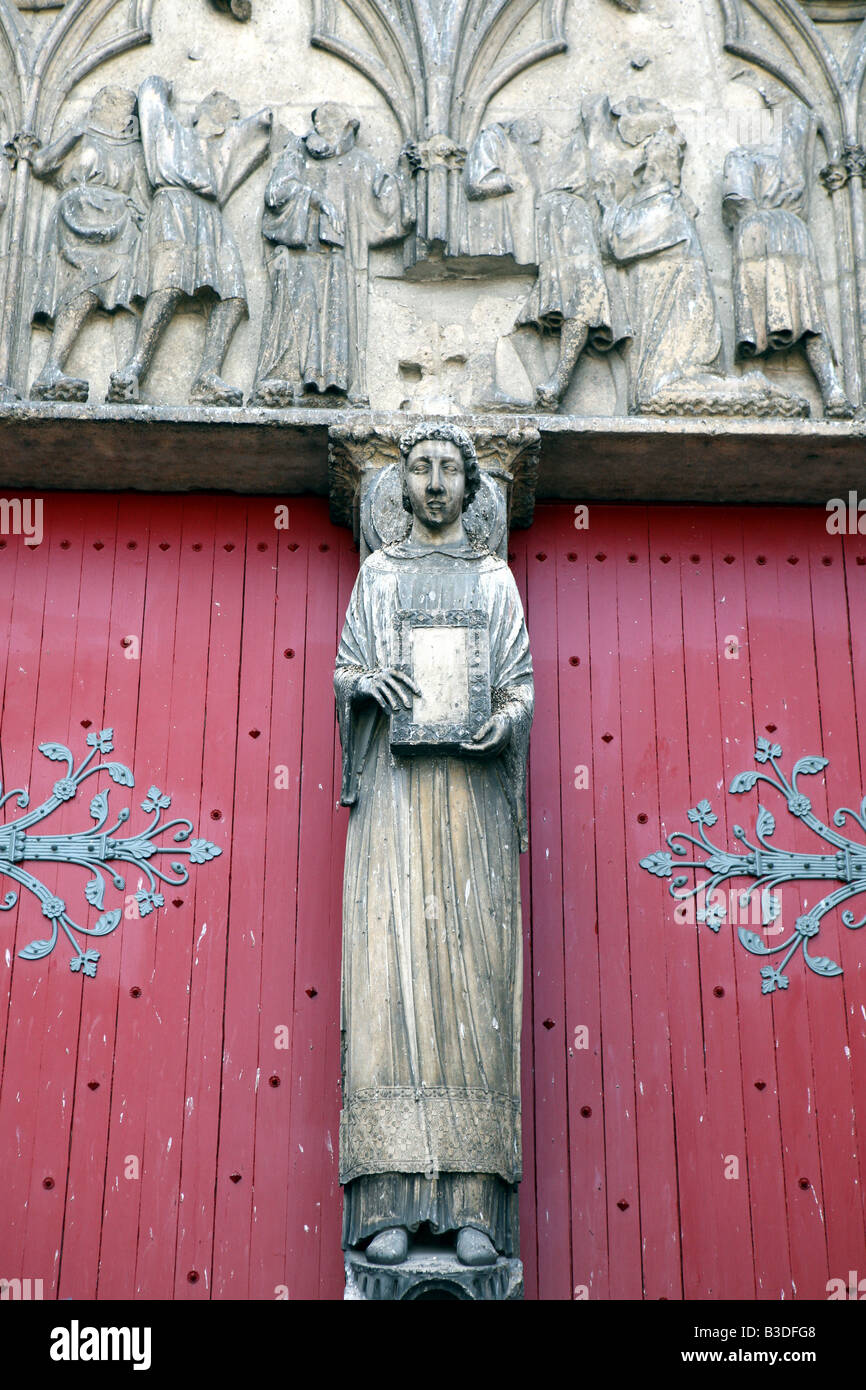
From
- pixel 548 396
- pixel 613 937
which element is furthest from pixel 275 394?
pixel 613 937

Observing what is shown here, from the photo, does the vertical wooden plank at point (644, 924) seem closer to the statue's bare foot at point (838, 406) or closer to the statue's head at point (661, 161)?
the statue's bare foot at point (838, 406)

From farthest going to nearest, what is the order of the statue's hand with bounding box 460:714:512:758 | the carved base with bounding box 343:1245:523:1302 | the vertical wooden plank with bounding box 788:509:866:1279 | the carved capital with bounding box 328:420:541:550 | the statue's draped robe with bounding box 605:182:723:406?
the statue's draped robe with bounding box 605:182:723:406 → the carved capital with bounding box 328:420:541:550 → the vertical wooden plank with bounding box 788:509:866:1279 → the statue's hand with bounding box 460:714:512:758 → the carved base with bounding box 343:1245:523:1302

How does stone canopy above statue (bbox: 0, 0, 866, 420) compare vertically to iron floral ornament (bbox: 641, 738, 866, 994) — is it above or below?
above

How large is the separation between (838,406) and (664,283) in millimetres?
843

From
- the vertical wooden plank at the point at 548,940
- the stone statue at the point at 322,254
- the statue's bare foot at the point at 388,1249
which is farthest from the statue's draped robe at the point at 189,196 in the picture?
the statue's bare foot at the point at 388,1249

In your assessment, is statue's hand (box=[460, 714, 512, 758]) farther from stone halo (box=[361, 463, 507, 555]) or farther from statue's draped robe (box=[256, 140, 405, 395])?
statue's draped robe (box=[256, 140, 405, 395])

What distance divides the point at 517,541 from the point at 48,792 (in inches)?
82.1

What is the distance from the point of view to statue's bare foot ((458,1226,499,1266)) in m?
4.89

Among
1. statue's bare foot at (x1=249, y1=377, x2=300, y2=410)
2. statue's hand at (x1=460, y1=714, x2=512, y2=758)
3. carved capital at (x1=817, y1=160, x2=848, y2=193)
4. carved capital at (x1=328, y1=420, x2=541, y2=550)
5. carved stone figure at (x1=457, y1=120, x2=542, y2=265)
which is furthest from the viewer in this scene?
carved capital at (x1=817, y1=160, x2=848, y2=193)

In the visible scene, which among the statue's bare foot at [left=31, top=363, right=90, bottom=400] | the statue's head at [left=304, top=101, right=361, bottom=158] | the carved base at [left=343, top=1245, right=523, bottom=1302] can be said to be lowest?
the carved base at [left=343, top=1245, right=523, bottom=1302]

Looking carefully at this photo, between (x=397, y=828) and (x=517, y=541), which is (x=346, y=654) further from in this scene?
(x=517, y=541)

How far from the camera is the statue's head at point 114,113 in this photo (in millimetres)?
6730

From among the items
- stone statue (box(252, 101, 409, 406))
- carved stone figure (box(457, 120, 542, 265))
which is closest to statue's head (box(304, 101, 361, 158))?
stone statue (box(252, 101, 409, 406))

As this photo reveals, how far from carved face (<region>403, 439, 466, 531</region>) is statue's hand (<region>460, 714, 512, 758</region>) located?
0.83 meters
